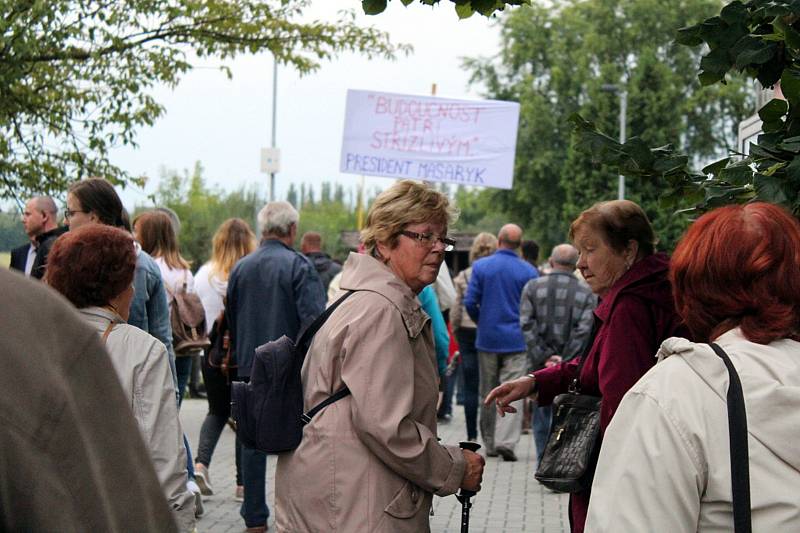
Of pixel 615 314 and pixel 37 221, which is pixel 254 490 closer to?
pixel 37 221

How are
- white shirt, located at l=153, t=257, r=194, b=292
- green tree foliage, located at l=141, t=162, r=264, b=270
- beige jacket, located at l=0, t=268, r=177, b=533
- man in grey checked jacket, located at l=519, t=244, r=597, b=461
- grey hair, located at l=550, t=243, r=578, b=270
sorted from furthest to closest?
green tree foliage, located at l=141, t=162, r=264, b=270
grey hair, located at l=550, t=243, r=578, b=270
man in grey checked jacket, located at l=519, t=244, r=597, b=461
white shirt, located at l=153, t=257, r=194, b=292
beige jacket, located at l=0, t=268, r=177, b=533

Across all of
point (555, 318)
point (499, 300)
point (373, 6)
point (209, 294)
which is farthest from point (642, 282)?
point (499, 300)

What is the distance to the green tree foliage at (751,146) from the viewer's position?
3459 millimetres

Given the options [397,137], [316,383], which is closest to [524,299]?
[397,137]

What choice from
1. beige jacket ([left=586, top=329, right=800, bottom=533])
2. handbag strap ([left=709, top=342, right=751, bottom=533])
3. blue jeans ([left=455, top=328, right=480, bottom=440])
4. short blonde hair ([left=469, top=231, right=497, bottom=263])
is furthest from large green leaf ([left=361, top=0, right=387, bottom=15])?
short blonde hair ([left=469, top=231, right=497, bottom=263])

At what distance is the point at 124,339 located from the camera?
3990mm

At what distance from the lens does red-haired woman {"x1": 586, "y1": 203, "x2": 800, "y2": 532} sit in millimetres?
2199

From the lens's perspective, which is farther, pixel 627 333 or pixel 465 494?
pixel 627 333

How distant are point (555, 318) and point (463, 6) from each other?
6.46 m

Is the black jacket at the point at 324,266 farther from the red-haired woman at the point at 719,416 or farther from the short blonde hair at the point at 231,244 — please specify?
the red-haired woman at the point at 719,416

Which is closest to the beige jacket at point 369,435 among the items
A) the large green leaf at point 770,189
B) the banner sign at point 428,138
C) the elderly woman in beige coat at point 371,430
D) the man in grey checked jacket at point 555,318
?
the elderly woman in beige coat at point 371,430

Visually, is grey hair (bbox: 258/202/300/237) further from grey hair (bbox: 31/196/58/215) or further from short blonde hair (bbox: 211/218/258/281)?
short blonde hair (bbox: 211/218/258/281)

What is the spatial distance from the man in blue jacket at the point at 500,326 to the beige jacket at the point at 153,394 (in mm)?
7194

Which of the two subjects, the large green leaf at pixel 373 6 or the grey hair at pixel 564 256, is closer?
the large green leaf at pixel 373 6
